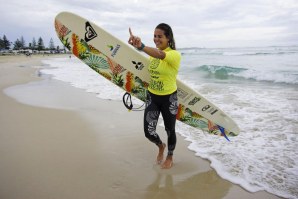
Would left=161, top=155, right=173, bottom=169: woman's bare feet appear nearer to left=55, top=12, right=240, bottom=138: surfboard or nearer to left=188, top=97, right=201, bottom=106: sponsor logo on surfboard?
left=55, top=12, right=240, bottom=138: surfboard

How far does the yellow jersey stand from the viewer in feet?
8.78

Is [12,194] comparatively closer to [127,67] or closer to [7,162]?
[7,162]

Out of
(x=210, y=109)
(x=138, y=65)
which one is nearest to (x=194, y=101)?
(x=210, y=109)

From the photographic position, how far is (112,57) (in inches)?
137

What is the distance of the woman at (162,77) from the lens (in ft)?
8.56

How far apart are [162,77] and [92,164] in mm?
1333

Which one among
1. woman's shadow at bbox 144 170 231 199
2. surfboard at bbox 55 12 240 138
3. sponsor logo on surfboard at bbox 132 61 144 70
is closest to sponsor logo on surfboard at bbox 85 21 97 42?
surfboard at bbox 55 12 240 138

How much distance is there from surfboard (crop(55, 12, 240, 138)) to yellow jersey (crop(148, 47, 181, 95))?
1.99 feet

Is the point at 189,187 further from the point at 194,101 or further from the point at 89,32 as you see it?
the point at 89,32

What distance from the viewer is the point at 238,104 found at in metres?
6.57

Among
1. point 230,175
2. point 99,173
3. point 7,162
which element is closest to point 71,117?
point 7,162

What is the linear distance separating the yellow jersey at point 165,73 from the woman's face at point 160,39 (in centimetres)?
6

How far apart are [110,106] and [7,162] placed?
3.31 m

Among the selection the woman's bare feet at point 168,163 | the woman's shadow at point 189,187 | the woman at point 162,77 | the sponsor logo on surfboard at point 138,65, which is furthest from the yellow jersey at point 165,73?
the woman's shadow at point 189,187
